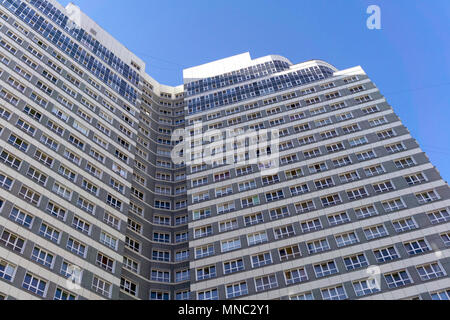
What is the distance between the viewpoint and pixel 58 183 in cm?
4638

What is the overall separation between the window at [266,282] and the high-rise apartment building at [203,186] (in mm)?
107

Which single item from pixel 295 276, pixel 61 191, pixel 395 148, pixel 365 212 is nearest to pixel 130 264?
pixel 61 191

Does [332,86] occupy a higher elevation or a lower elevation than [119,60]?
lower

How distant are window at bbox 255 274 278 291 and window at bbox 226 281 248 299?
1325 millimetres

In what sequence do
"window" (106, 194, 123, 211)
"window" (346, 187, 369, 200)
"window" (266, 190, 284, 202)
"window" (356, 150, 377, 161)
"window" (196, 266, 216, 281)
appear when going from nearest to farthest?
"window" (196, 266, 216, 281) → "window" (346, 187, 369, 200) → "window" (106, 194, 123, 211) → "window" (266, 190, 284, 202) → "window" (356, 150, 377, 161)

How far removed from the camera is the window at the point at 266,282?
4422 centimetres

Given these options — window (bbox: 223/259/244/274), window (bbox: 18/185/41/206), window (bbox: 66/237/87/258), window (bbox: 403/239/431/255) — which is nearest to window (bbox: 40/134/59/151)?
window (bbox: 18/185/41/206)

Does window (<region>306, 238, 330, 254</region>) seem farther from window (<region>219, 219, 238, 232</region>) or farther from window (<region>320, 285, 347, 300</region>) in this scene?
window (<region>219, 219, 238, 232</region>)

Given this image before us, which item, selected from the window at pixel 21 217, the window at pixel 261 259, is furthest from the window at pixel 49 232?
the window at pixel 261 259

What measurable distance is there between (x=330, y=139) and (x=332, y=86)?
13557 mm

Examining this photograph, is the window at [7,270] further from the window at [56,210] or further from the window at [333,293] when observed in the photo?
the window at [333,293]

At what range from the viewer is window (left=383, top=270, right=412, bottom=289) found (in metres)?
41.2
